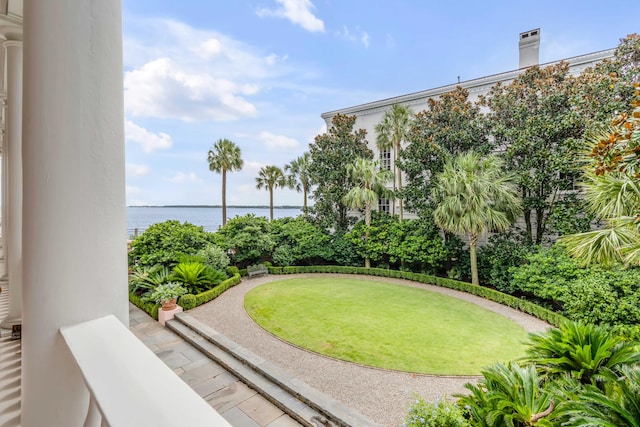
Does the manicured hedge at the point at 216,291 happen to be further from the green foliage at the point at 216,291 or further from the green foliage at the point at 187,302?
the green foliage at the point at 187,302

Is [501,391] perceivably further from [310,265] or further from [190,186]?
[190,186]

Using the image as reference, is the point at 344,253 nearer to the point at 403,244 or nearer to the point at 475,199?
the point at 403,244

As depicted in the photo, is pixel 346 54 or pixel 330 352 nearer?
pixel 330 352

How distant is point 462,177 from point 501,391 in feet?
25.3

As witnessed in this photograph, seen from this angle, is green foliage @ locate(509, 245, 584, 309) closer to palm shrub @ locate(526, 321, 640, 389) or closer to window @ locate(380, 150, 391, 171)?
palm shrub @ locate(526, 321, 640, 389)

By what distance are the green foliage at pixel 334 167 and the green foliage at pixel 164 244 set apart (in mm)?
6563

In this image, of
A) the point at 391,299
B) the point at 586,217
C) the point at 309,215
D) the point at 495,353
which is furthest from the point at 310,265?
the point at 586,217

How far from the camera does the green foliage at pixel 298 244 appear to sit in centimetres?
1325

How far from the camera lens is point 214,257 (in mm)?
10812

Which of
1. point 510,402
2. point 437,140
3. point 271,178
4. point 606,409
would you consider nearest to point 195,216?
point 271,178

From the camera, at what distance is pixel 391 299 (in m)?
9.16

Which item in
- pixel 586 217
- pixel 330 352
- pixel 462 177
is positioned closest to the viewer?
pixel 330 352

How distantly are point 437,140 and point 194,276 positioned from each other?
10564 mm

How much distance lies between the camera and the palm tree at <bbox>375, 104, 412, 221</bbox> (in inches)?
515
